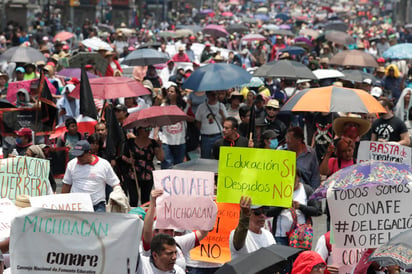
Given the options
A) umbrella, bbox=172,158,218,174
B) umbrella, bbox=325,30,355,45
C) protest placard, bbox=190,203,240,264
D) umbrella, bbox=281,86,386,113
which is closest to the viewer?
protest placard, bbox=190,203,240,264

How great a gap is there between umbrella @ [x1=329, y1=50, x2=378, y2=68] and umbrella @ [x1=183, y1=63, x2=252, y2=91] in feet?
21.4

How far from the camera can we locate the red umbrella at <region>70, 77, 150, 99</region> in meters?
12.8

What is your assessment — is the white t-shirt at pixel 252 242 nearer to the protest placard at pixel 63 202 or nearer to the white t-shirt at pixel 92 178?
the protest placard at pixel 63 202

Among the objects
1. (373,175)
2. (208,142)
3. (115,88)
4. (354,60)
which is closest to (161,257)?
(373,175)

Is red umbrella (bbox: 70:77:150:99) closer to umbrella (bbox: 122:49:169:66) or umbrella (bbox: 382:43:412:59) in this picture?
umbrella (bbox: 122:49:169:66)

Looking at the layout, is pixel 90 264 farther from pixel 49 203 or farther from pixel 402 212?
pixel 402 212

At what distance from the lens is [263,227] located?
746 centimetres

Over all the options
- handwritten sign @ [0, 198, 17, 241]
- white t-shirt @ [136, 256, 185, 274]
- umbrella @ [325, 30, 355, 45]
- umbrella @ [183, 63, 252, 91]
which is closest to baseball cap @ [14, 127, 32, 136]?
umbrella @ [183, 63, 252, 91]

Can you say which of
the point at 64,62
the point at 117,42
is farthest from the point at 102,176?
the point at 117,42

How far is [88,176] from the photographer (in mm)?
9320

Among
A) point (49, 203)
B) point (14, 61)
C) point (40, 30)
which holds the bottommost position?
point (40, 30)

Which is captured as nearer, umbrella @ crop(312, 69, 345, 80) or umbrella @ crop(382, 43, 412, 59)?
umbrella @ crop(312, 69, 345, 80)

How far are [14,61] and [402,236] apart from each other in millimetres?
13309

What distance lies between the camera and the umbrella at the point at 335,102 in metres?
10.8
